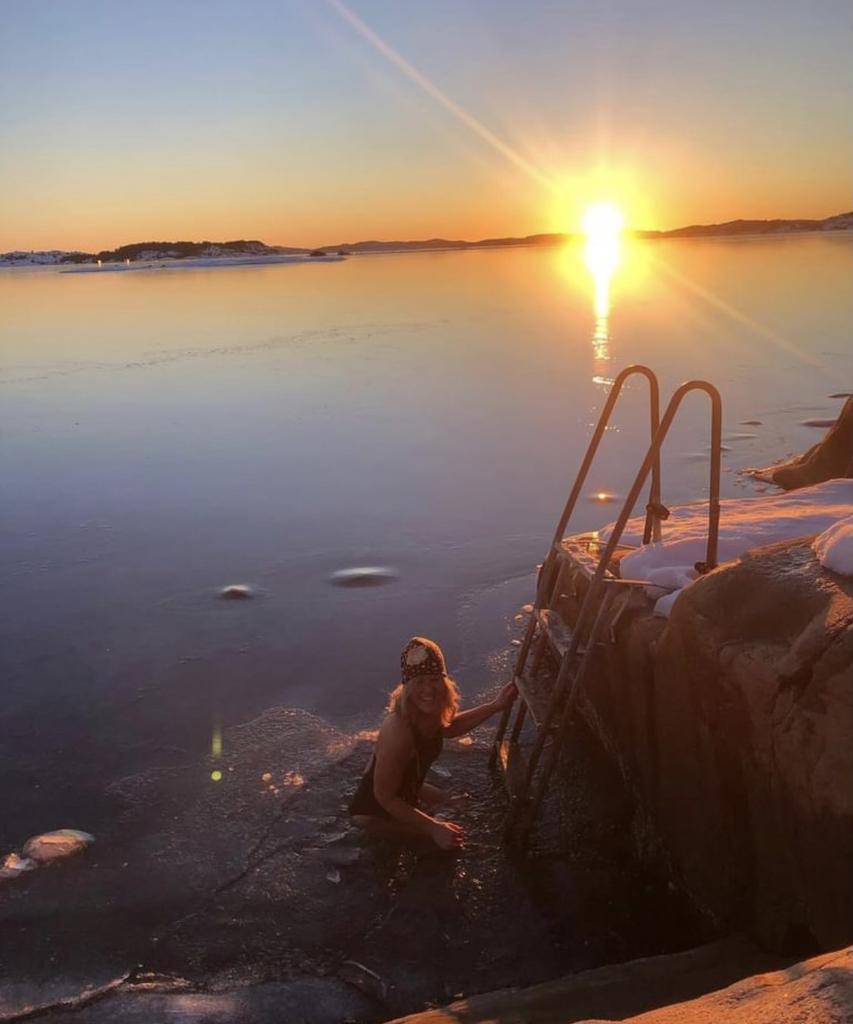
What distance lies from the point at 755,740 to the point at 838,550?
2.74 ft

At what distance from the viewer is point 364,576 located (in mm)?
8695

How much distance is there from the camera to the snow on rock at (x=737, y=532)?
4738 mm

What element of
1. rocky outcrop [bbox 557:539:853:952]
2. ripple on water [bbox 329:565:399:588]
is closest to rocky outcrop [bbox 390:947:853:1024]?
rocky outcrop [bbox 557:539:853:952]

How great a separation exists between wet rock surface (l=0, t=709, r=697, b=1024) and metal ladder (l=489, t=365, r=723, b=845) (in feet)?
0.81

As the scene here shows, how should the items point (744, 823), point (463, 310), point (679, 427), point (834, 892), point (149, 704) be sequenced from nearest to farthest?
point (834, 892) → point (744, 823) → point (149, 704) → point (679, 427) → point (463, 310)

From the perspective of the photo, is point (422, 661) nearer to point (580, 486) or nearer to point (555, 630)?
point (555, 630)

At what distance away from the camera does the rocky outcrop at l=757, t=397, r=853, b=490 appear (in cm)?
980

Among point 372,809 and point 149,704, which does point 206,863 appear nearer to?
point 372,809

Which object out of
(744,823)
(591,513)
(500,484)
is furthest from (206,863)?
(500,484)

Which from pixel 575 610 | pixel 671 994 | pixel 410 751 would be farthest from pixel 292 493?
pixel 671 994

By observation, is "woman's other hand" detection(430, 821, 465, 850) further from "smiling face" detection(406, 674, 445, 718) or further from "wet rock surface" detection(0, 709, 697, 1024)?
"smiling face" detection(406, 674, 445, 718)

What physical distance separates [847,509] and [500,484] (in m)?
5.68

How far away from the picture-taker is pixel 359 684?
269 inches

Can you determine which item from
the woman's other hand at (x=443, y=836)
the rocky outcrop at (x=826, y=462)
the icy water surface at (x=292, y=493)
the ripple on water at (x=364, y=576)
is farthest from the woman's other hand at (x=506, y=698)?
the rocky outcrop at (x=826, y=462)
